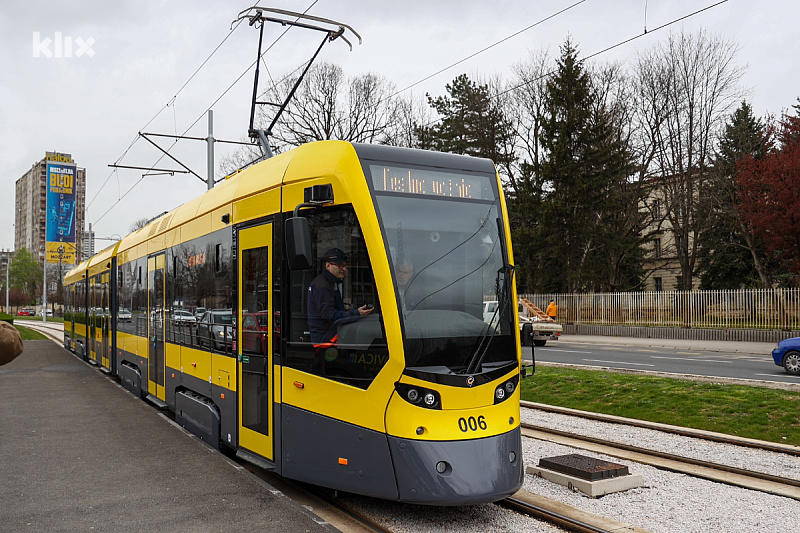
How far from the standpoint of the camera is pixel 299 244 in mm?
5887

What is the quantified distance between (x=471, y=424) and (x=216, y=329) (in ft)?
12.3

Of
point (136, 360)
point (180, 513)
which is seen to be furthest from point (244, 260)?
point (136, 360)

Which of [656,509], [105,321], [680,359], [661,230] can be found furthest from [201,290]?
[661,230]

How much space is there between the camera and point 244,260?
24.7 feet

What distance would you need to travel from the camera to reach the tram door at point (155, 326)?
1123 centimetres

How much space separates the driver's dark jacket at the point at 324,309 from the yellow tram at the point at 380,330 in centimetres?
7

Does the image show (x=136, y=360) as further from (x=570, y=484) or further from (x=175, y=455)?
(x=570, y=484)

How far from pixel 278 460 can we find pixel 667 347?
916 inches

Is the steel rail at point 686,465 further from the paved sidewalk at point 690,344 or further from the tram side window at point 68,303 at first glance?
the tram side window at point 68,303

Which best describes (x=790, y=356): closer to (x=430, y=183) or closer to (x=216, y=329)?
(x=430, y=183)

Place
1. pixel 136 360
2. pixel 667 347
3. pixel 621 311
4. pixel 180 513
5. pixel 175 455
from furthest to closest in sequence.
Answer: pixel 621 311 → pixel 667 347 → pixel 136 360 → pixel 175 455 → pixel 180 513

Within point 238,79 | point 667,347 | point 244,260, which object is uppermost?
point 238,79

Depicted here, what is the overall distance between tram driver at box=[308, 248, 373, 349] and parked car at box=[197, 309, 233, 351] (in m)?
1.87

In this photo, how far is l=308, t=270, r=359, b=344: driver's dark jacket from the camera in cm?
605
